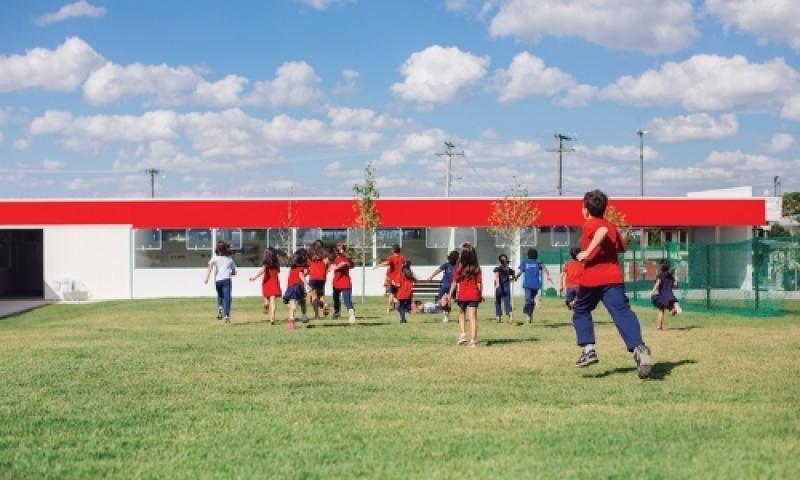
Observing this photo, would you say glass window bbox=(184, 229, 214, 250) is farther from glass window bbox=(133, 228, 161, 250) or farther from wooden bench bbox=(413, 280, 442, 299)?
wooden bench bbox=(413, 280, 442, 299)

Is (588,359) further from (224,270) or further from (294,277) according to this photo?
(224,270)

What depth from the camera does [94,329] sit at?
21844 millimetres

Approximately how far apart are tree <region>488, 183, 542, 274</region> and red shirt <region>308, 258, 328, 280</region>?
23267 millimetres

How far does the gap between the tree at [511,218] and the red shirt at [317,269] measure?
23.3m

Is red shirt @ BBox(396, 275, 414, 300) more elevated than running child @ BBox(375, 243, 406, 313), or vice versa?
running child @ BBox(375, 243, 406, 313)

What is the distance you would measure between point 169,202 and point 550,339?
101 ft

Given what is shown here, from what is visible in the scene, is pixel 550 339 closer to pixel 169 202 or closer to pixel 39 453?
pixel 39 453

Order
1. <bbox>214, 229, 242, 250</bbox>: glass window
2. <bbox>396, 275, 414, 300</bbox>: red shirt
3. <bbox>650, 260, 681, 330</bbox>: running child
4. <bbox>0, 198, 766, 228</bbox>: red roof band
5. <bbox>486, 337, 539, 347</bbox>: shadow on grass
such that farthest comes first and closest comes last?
<bbox>214, 229, 242, 250</bbox>: glass window
<bbox>0, 198, 766, 228</bbox>: red roof band
<bbox>396, 275, 414, 300</bbox>: red shirt
<bbox>650, 260, 681, 330</bbox>: running child
<bbox>486, 337, 539, 347</bbox>: shadow on grass

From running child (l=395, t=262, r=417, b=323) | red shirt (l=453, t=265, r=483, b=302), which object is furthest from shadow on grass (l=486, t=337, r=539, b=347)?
running child (l=395, t=262, r=417, b=323)

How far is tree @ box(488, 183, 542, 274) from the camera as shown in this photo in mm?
46469

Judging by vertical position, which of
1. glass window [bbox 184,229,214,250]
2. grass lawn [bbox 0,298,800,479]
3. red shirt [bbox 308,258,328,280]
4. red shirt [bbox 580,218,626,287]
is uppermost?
glass window [bbox 184,229,214,250]

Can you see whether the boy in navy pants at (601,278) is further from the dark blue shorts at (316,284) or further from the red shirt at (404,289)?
the dark blue shorts at (316,284)

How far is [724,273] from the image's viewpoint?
1561 inches

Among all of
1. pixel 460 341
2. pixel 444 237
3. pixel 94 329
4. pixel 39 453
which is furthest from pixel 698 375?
pixel 444 237
